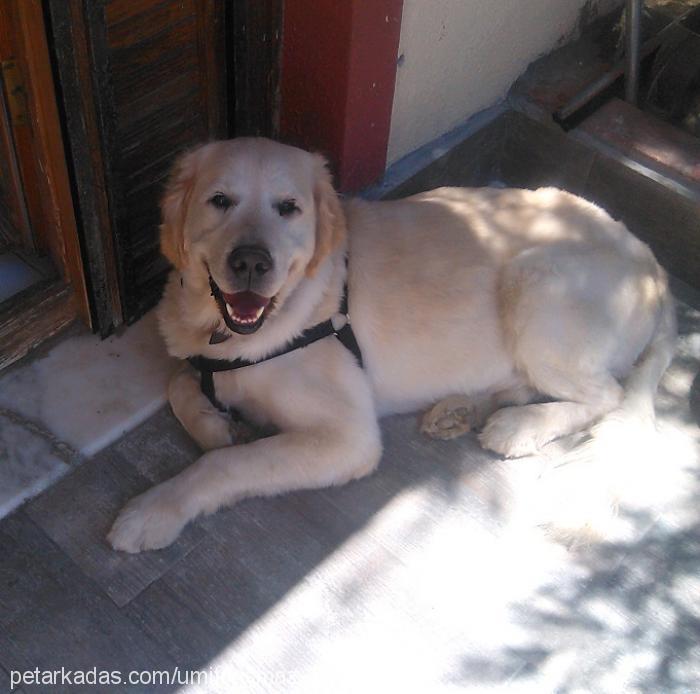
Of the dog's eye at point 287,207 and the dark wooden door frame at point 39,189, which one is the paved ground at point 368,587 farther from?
the dog's eye at point 287,207

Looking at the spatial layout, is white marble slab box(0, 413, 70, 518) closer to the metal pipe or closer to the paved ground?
the paved ground

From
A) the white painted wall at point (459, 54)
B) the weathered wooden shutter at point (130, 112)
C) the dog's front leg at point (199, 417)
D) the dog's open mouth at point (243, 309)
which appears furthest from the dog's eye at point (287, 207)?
the white painted wall at point (459, 54)

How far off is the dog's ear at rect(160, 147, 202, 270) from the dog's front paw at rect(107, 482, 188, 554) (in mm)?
809

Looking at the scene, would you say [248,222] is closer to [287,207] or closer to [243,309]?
[287,207]

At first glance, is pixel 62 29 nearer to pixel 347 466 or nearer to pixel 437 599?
pixel 347 466

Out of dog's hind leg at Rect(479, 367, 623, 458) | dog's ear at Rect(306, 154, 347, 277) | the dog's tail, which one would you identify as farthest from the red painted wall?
the dog's tail

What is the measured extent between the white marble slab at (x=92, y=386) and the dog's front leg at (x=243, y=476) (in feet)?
1.30

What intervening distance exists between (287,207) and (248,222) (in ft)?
0.57

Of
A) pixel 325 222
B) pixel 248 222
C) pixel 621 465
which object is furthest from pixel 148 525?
pixel 621 465

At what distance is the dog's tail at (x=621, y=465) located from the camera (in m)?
3.00

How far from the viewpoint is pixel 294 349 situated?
3018mm

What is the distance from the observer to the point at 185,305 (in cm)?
308

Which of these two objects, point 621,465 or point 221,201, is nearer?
point 221,201

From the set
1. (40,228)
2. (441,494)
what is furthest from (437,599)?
(40,228)
